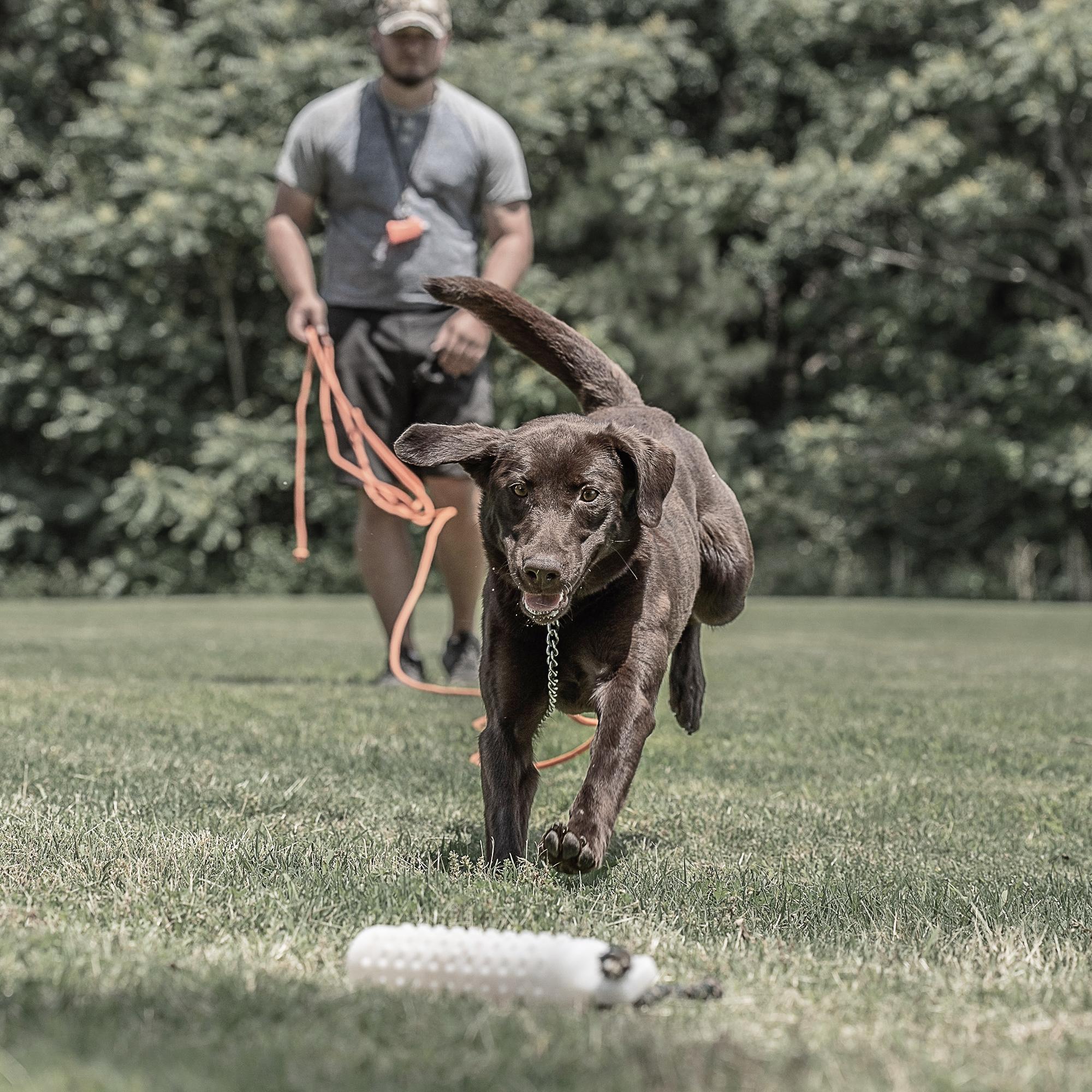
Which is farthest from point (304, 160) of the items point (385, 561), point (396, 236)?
point (385, 561)

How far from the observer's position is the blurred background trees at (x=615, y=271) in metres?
19.3

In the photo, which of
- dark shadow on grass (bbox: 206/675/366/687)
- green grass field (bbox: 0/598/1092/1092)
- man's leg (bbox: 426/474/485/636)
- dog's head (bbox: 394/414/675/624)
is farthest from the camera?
dark shadow on grass (bbox: 206/675/366/687)

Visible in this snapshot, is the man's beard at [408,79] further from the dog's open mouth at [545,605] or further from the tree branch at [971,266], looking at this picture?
the tree branch at [971,266]

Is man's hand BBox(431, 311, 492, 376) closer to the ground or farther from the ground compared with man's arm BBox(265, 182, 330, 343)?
closer to the ground

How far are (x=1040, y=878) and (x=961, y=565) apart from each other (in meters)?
20.2

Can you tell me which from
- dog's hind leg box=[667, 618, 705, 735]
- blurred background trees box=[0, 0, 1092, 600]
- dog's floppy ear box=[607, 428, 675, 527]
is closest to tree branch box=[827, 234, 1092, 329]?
blurred background trees box=[0, 0, 1092, 600]

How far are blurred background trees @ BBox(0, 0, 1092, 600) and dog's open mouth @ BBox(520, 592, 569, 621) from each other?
1630 centimetres

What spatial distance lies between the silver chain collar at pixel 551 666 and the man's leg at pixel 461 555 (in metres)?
3.01

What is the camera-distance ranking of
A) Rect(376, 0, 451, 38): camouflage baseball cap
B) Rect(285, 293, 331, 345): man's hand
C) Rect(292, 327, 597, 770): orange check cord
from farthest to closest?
Rect(285, 293, 331, 345): man's hand
Rect(376, 0, 451, 38): camouflage baseball cap
Rect(292, 327, 597, 770): orange check cord

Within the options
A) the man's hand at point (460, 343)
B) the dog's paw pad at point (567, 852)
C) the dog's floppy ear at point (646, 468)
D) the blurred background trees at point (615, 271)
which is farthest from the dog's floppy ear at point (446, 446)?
the blurred background trees at point (615, 271)

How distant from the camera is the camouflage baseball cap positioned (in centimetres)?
537

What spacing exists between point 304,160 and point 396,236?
55 centimetres

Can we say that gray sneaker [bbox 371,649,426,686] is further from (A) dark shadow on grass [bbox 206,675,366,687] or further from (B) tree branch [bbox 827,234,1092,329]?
(B) tree branch [bbox 827,234,1092,329]

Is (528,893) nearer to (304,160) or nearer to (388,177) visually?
(388,177)
